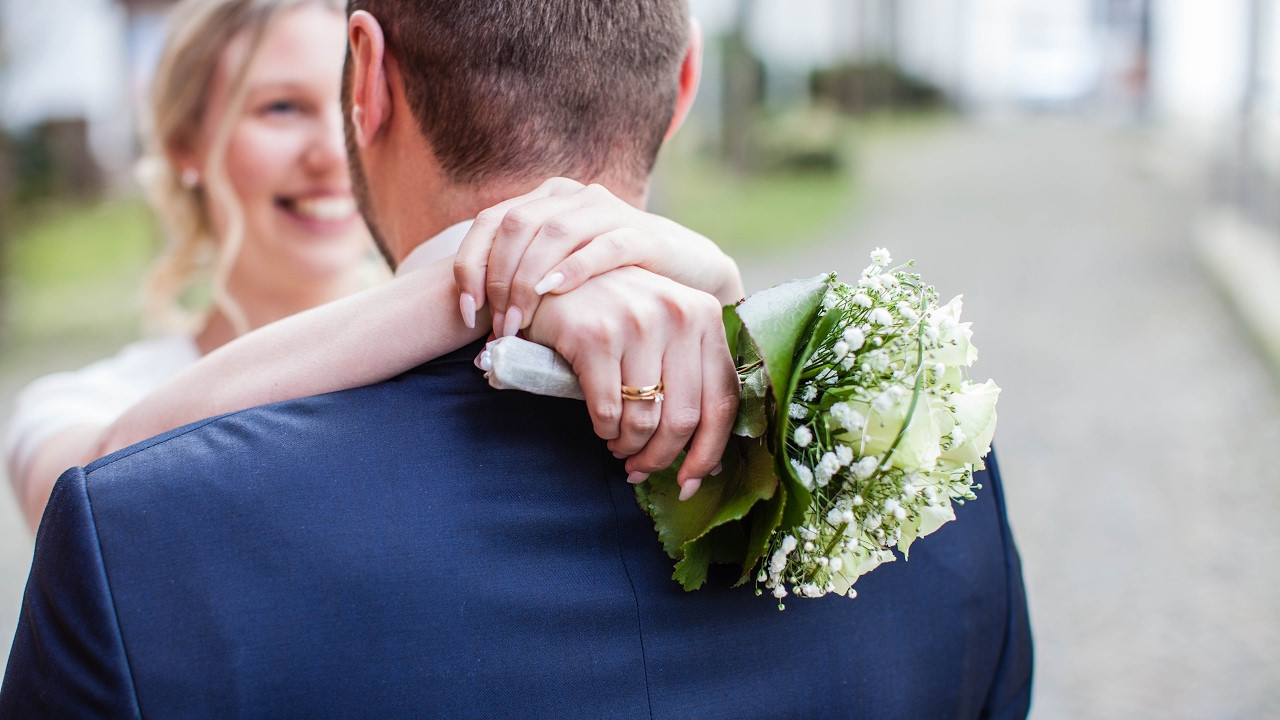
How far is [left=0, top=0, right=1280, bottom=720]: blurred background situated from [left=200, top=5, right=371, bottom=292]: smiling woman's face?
2743 mm

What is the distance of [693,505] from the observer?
133cm

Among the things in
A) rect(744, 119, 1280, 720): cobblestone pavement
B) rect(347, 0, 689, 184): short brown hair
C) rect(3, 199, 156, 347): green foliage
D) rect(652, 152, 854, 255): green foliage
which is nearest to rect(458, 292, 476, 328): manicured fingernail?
rect(347, 0, 689, 184): short brown hair

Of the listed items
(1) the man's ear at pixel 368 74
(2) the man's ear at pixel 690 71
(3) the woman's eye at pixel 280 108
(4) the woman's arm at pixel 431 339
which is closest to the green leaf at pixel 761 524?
(4) the woman's arm at pixel 431 339

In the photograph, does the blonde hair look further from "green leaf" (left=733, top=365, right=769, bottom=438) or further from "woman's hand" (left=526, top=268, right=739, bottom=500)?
"green leaf" (left=733, top=365, right=769, bottom=438)

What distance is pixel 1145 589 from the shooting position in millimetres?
5617

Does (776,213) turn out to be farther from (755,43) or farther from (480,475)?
(480,475)

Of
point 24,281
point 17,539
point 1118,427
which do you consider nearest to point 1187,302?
point 1118,427

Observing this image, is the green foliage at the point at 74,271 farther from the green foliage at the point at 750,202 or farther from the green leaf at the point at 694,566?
the green leaf at the point at 694,566

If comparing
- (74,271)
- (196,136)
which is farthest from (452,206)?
(74,271)

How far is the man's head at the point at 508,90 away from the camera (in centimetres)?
141

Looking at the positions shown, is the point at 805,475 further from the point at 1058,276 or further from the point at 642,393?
the point at 1058,276

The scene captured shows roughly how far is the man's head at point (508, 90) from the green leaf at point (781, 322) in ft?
1.23

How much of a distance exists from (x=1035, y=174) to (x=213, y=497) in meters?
24.2

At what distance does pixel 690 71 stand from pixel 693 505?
2.37 ft
